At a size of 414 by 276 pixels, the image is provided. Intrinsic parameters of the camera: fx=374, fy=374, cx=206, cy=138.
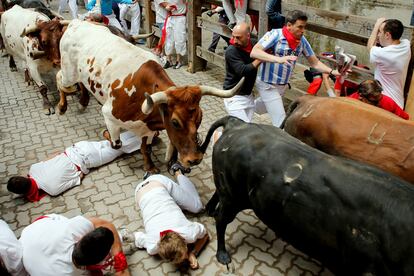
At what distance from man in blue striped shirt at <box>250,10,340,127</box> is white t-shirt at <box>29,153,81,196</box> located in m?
2.70

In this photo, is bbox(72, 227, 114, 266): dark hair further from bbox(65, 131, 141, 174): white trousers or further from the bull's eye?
bbox(65, 131, 141, 174): white trousers

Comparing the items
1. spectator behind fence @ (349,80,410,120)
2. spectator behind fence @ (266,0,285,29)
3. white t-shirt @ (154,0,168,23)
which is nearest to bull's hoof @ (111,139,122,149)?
spectator behind fence @ (349,80,410,120)

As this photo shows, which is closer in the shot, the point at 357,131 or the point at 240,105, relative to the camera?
the point at 357,131

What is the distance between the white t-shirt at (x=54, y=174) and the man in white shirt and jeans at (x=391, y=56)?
407cm

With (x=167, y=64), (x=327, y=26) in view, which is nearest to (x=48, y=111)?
(x=167, y=64)

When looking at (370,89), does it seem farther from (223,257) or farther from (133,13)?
(133,13)

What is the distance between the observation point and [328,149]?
3.70 metres

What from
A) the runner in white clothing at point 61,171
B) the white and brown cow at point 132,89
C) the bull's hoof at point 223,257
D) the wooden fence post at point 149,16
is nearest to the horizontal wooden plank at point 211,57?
the wooden fence post at point 149,16

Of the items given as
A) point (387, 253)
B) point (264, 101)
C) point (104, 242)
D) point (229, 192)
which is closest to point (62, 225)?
point (104, 242)

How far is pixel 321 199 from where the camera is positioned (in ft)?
8.68

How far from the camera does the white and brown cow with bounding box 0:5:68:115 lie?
6.56 meters

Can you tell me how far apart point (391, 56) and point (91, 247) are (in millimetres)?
3993

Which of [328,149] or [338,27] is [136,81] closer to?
[328,149]

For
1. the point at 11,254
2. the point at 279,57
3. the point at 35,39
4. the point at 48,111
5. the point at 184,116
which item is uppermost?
the point at 279,57
